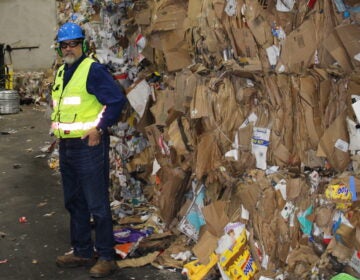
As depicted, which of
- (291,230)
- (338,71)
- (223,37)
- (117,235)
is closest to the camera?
(338,71)

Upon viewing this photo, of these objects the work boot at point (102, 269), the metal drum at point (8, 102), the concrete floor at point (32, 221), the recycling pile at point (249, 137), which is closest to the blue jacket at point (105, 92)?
the recycling pile at point (249, 137)

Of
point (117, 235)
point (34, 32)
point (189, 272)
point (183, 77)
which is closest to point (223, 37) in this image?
point (183, 77)

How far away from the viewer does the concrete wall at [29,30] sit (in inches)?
701

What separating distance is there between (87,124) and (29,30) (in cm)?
1508

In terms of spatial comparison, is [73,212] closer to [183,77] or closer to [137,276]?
[137,276]

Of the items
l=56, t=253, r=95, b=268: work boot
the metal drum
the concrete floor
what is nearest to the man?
l=56, t=253, r=95, b=268: work boot

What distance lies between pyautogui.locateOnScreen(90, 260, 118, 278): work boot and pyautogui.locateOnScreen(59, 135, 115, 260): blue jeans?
5 cm

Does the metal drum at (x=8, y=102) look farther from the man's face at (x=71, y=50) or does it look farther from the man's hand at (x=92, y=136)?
the man's hand at (x=92, y=136)

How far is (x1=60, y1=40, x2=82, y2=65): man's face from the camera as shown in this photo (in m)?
4.15

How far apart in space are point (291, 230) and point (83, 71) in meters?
2.05

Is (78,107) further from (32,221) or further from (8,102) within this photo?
(8,102)

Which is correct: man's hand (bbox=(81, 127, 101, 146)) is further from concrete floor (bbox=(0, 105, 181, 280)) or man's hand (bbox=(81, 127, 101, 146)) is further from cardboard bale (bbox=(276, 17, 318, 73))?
cardboard bale (bbox=(276, 17, 318, 73))

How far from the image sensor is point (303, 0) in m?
3.30

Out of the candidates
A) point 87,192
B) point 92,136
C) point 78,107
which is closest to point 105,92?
point 78,107
